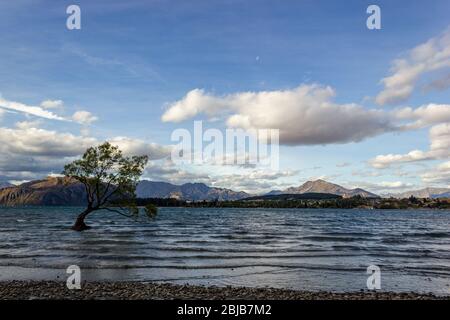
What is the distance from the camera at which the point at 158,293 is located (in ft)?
76.2

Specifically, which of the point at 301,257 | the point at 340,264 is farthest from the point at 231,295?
the point at 301,257

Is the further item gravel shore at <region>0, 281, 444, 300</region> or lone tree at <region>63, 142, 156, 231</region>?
lone tree at <region>63, 142, 156, 231</region>

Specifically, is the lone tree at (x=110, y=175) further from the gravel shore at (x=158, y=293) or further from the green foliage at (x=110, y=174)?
the gravel shore at (x=158, y=293)

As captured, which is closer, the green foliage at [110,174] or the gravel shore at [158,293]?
the gravel shore at [158,293]

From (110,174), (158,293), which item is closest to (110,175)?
(110,174)

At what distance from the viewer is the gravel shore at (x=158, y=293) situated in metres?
22.2

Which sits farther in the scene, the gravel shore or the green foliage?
the green foliage

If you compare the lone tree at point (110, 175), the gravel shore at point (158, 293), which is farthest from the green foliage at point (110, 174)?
the gravel shore at point (158, 293)

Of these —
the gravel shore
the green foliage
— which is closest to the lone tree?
the green foliage

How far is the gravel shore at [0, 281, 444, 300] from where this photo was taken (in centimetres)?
2222

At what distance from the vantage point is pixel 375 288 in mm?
27734

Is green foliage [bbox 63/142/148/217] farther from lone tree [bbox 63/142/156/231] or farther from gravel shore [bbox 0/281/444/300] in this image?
gravel shore [bbox 0/281/444/300]
